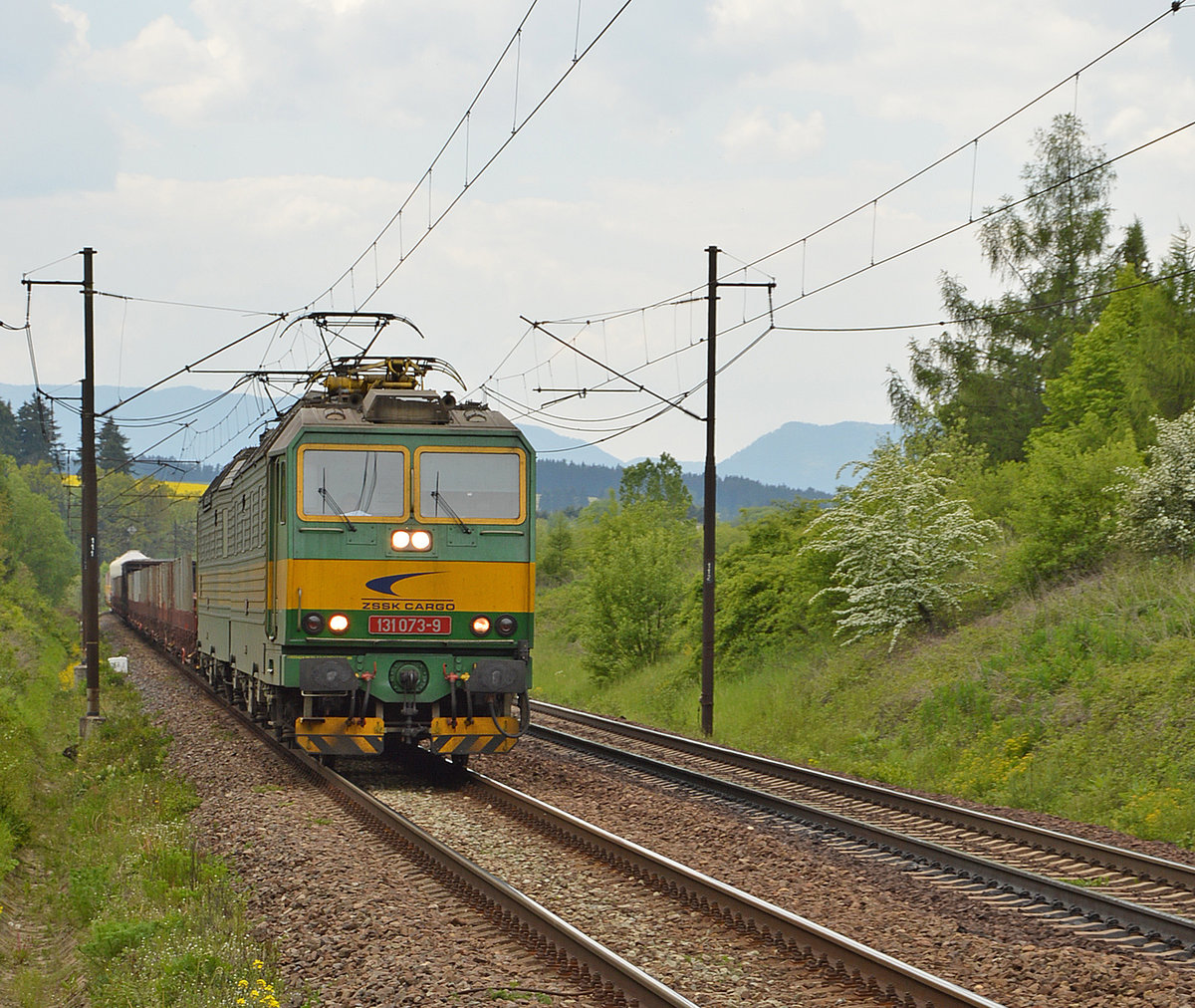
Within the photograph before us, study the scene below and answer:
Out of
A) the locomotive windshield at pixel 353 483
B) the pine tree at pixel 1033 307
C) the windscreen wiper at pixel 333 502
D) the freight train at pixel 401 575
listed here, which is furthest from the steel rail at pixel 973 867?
the pine tree at pixel 1033 307

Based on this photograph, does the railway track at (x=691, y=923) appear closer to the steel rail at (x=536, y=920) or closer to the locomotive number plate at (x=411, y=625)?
the steel rail at (x=536, y=920)

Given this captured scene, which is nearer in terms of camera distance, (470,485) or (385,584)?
(385,584)

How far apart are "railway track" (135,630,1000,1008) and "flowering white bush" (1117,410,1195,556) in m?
11.7

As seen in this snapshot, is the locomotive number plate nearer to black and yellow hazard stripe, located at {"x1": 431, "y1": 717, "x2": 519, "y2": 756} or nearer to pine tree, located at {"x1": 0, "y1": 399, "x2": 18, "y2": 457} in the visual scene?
black and yellow hazard stripe, located at {"x1": 431, "y1": 717, "x2": 519, "y2": 756}

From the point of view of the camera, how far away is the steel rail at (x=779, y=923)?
259 inches

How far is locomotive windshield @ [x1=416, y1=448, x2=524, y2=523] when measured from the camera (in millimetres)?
13367

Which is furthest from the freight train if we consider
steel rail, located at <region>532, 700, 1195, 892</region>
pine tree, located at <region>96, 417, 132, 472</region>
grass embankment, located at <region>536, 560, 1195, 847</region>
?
pine tree, located at <region>96, 417, 132, 472</region>

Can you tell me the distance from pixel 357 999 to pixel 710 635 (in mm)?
14864

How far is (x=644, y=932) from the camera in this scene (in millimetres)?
7988

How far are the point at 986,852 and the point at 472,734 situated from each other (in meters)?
5.17

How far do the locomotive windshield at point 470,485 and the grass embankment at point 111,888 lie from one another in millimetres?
3793

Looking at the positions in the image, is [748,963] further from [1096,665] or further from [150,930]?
[1096,665]

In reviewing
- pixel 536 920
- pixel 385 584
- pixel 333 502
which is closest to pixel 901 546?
pixel 385 584

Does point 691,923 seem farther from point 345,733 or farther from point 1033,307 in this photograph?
point 1033,307
